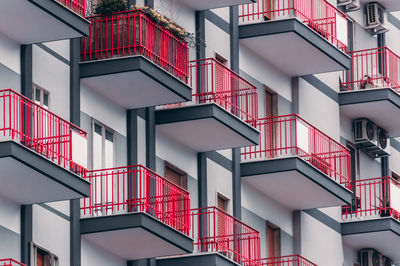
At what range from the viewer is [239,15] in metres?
48.7

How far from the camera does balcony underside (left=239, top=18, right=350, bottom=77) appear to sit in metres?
48.2

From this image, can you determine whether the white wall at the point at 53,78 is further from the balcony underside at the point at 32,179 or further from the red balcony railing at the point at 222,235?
the red balcony railing at the point at 222,235

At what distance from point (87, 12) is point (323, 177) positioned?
29.2 feet

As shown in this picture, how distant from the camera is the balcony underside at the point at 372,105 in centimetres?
5228

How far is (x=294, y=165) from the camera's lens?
47188 mm

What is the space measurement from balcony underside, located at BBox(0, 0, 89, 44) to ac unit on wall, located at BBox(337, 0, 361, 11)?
15.6 m

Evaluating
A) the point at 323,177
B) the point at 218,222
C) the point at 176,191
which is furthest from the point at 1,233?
the point at 323,177

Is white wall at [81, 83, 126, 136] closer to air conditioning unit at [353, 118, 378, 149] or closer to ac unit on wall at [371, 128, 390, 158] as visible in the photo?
air conditioning unit at [353, 118, 378, 149]

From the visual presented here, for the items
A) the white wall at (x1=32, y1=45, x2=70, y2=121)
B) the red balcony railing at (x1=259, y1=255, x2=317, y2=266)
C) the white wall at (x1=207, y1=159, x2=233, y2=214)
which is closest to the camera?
the white wall at (x1=32, y1=45, x2=70, y2=121)

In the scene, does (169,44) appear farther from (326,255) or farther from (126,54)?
(326,255)

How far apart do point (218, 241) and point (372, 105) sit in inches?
383

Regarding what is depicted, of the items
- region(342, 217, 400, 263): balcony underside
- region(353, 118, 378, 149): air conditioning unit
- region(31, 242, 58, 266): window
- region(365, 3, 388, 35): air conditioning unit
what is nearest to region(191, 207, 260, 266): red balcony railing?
region(31, 242, 58, 266): window

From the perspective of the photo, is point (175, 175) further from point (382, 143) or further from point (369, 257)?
point (382, 143)

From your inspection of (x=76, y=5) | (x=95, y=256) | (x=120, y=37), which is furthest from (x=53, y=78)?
(x=95, y=256)
